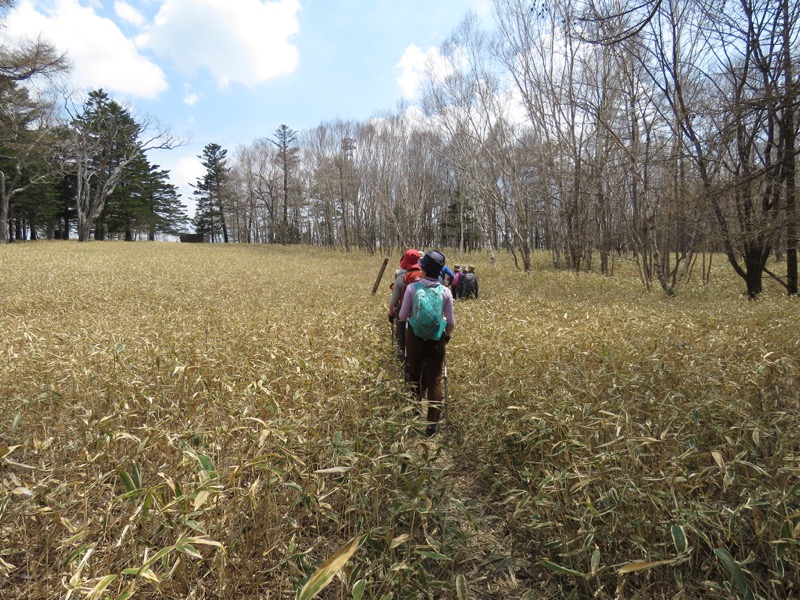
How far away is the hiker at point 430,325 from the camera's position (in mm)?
4027

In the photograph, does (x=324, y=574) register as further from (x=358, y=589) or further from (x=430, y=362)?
(x=430, y=362)

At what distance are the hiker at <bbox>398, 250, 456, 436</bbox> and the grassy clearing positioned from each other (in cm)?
37

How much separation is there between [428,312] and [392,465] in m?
1.69

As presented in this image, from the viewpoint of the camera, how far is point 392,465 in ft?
8.77

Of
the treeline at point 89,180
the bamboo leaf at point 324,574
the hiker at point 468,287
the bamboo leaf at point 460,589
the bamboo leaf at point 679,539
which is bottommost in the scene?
the bamboo leaf at point 460,589

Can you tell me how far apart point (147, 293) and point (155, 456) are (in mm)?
8649

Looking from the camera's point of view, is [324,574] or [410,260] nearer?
[324,574]

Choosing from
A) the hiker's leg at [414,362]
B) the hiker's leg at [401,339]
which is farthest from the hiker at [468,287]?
the hiker's leg at [414,362]

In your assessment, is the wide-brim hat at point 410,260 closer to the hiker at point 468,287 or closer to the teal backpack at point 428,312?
the teal backpack at point 428,312

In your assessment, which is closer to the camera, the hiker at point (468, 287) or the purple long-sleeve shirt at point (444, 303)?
the purple long-sleeve shirt at point (444, 303)

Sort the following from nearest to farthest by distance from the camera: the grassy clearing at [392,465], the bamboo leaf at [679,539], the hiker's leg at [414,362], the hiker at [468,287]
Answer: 1. the bamboo leaf at [679,539]
2. the grassy clearing at [392,465]
3. the hiker's leg at [414,362]
4. the hiker at [468,287]

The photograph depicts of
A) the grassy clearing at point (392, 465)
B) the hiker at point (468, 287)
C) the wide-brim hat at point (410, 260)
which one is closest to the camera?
the grassy clearing at point (392, 465)

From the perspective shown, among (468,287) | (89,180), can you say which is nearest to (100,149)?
(89,180)

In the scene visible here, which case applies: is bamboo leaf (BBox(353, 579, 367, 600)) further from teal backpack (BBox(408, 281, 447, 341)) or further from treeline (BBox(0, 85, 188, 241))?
treeline (BBox(0, 85, 188, 241))
